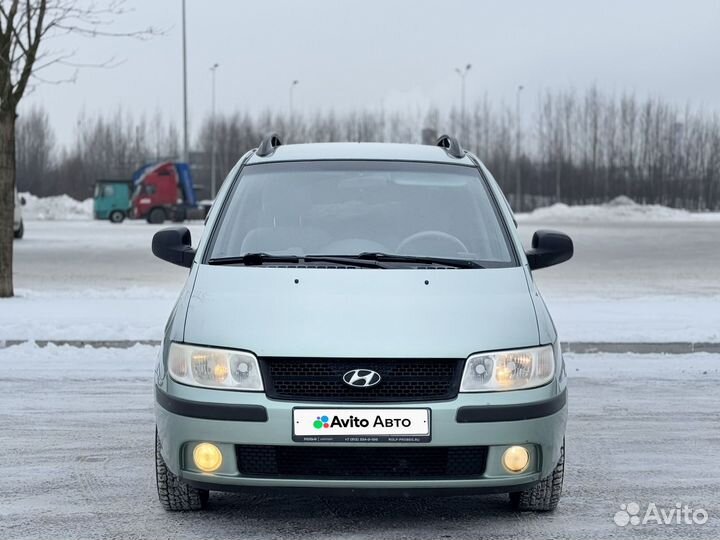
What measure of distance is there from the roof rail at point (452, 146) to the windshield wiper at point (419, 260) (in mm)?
1013

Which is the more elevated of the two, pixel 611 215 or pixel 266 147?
pixel 266 147

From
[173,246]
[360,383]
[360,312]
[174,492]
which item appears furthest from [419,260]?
[174,492]

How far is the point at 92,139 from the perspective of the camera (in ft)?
286

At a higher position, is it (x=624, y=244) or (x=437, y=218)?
(x=437, y=218)

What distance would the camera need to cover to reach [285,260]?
4.73m

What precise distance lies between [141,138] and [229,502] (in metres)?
85.8

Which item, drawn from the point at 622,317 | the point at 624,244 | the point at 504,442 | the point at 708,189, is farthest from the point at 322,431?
the point at 708,189

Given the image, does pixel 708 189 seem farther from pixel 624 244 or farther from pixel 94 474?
pixel 94 474

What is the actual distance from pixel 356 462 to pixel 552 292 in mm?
11090

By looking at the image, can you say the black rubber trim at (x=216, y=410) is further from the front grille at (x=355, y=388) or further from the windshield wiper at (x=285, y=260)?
the windshield wiper at (x=285, y=260)

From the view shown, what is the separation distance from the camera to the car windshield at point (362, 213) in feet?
16.1

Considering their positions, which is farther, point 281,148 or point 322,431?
point 281,148

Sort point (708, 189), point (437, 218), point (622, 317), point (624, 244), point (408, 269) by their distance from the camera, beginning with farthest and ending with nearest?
point (708, 189) < point (624, 244) < point (622, 317) < point (437, 218) < point (408, 269)

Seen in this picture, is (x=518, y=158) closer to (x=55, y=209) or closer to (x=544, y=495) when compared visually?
(x=55, y=209)
